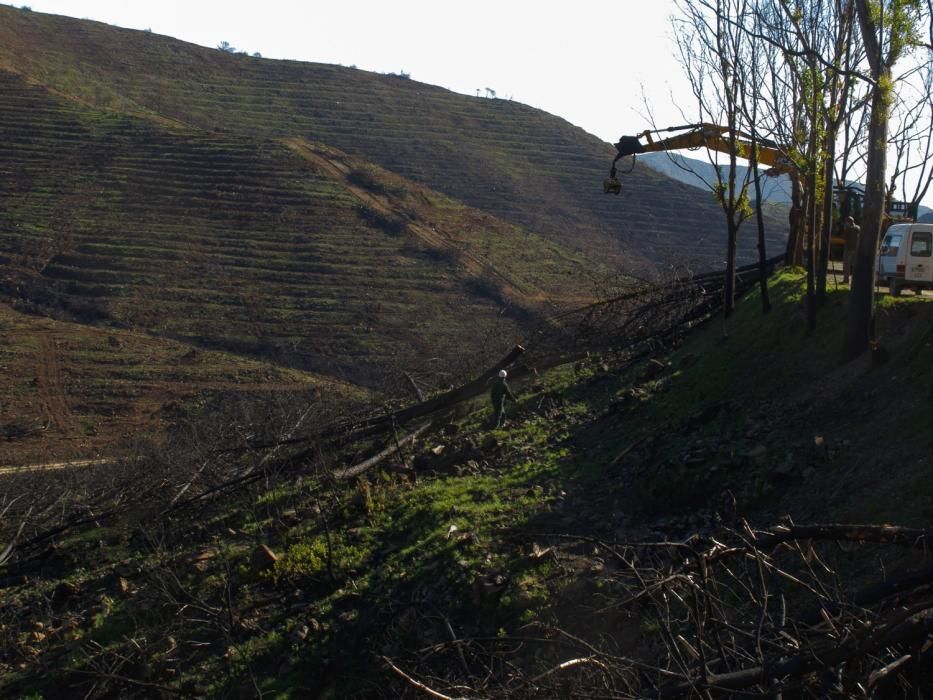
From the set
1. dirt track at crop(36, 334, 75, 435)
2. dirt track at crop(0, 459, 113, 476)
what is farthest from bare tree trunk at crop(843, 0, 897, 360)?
dirt track at crop(36, 334, 75, 435)

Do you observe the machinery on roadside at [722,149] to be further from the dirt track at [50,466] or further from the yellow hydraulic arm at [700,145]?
the dirt track at [50,466]

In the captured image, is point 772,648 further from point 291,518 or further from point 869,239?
point 291,518

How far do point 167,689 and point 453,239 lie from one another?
33.9 metres

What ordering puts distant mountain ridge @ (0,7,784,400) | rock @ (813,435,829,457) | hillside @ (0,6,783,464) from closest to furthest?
1. rock @ (813,435,829,457)
2. hillside @ (0,6,783,464)
3. distant mountain ridge @ (0,7,784,400)

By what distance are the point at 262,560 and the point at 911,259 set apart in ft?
35.2

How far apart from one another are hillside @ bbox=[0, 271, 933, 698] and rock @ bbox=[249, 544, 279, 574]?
3 centimetres

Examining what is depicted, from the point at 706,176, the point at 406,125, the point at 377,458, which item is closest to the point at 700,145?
the point at 377,458

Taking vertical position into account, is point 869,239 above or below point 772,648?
above

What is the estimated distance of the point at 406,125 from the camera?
212 feet

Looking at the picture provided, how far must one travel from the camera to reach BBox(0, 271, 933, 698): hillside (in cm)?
850

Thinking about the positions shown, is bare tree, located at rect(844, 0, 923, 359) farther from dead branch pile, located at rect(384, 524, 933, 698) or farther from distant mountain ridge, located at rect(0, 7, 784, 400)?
distant mountain ridge, located at rect(0, 7, 784, 400)

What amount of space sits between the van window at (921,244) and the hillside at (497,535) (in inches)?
87.6

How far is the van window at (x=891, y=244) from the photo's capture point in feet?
52.0

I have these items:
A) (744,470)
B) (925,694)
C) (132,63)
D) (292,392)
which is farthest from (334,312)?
(132,63)
